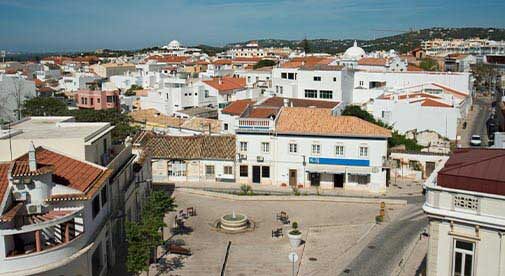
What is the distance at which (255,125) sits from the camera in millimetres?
37625

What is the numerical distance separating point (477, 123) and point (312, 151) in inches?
1140

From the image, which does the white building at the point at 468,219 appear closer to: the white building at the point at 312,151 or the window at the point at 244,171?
the white building at the point at 312,151

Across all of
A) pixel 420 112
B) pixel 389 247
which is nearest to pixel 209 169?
pixel 389 247

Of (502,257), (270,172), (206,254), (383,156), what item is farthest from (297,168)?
(502,257)

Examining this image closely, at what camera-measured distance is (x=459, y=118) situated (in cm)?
4984

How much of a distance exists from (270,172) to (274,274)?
1630cm

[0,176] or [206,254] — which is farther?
[206,254]

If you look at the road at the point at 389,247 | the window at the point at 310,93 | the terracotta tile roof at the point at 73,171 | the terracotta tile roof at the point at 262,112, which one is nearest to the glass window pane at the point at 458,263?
the road at the point at 389,247

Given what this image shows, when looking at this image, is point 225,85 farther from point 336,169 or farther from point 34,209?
point 34,209

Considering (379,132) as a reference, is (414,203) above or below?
below

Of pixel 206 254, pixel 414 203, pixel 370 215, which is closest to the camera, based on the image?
pixel 206 254

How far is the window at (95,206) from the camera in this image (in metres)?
19.4

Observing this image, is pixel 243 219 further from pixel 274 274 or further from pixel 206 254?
pixel 274 274

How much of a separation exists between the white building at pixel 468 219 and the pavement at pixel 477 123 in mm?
35464
